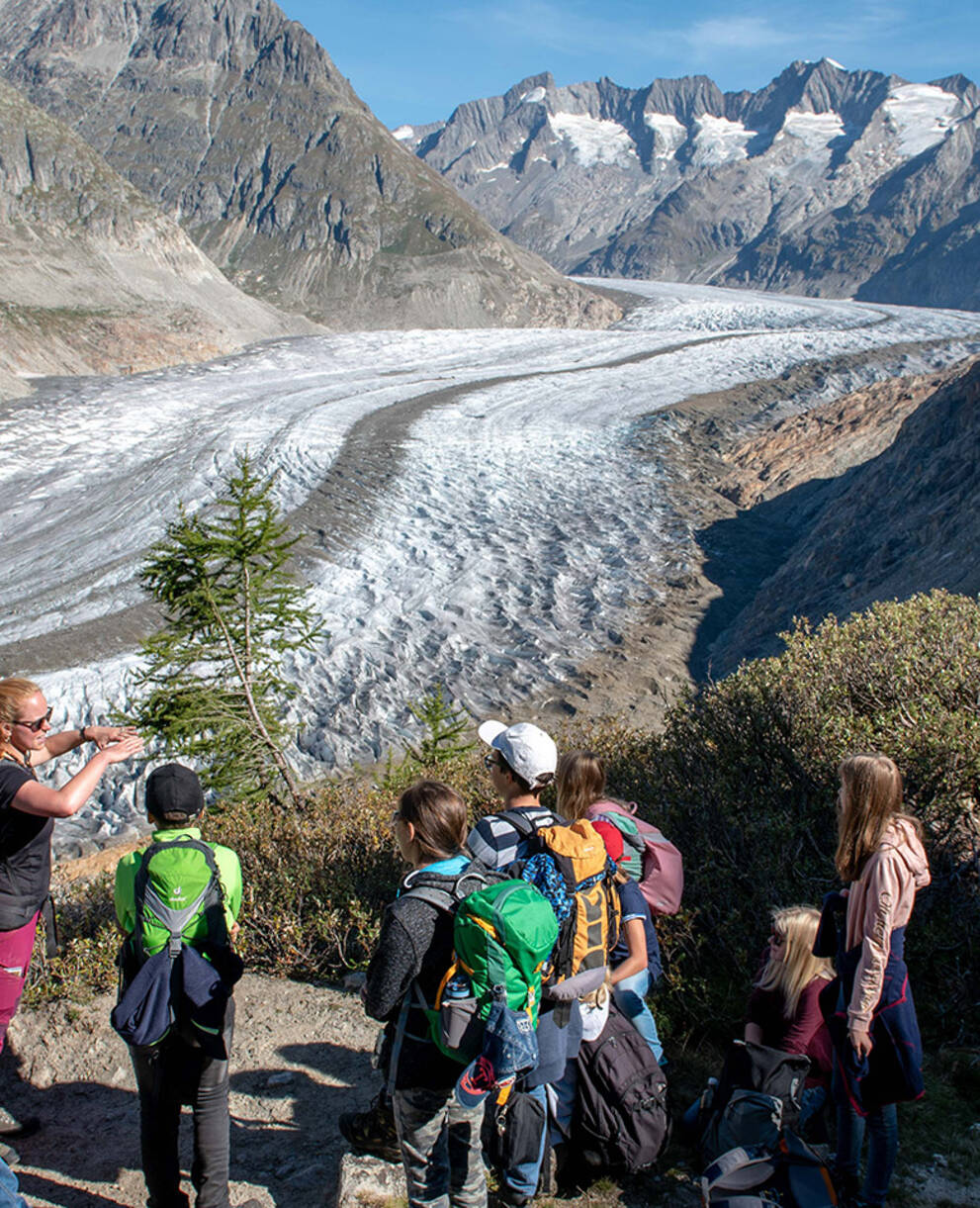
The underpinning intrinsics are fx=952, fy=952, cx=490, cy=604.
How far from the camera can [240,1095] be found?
15.7 ft

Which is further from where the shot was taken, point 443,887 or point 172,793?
point 172,793

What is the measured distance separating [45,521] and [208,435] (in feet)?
21.6

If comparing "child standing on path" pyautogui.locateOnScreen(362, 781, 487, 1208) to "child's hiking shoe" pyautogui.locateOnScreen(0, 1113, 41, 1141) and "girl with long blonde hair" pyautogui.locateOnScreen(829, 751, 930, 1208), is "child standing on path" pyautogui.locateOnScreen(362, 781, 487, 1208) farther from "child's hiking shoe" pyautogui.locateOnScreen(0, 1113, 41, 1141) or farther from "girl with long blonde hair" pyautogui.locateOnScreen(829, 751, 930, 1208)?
"child's hiking shoe" pyautogui.locateOnScreen(0, 1113, 41, 1141)

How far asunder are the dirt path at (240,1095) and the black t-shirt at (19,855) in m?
1.29

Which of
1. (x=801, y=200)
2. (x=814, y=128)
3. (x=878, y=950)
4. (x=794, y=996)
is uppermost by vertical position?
(x=814, y=128)

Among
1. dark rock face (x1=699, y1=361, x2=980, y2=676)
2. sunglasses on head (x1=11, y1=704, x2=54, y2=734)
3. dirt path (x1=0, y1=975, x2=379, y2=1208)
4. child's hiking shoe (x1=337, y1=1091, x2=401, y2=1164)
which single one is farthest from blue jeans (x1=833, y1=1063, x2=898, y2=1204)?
dark rock face (x1=699, y1=361, x2=980, y2=676)

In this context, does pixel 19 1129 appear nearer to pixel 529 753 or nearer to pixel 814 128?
pixel 529 753

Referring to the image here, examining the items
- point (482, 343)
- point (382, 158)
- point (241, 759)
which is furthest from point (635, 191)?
point (241, 759)

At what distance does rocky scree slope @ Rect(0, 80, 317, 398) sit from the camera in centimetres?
3653

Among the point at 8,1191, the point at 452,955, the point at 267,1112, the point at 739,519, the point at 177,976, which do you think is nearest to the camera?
the point at 452,955

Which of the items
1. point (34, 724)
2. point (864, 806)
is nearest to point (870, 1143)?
point (864, 806)

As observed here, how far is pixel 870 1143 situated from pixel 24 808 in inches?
137

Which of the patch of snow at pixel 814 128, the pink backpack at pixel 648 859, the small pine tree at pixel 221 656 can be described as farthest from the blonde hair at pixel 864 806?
the patch of snow at pixel 814 128

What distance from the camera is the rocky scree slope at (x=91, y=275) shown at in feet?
120
